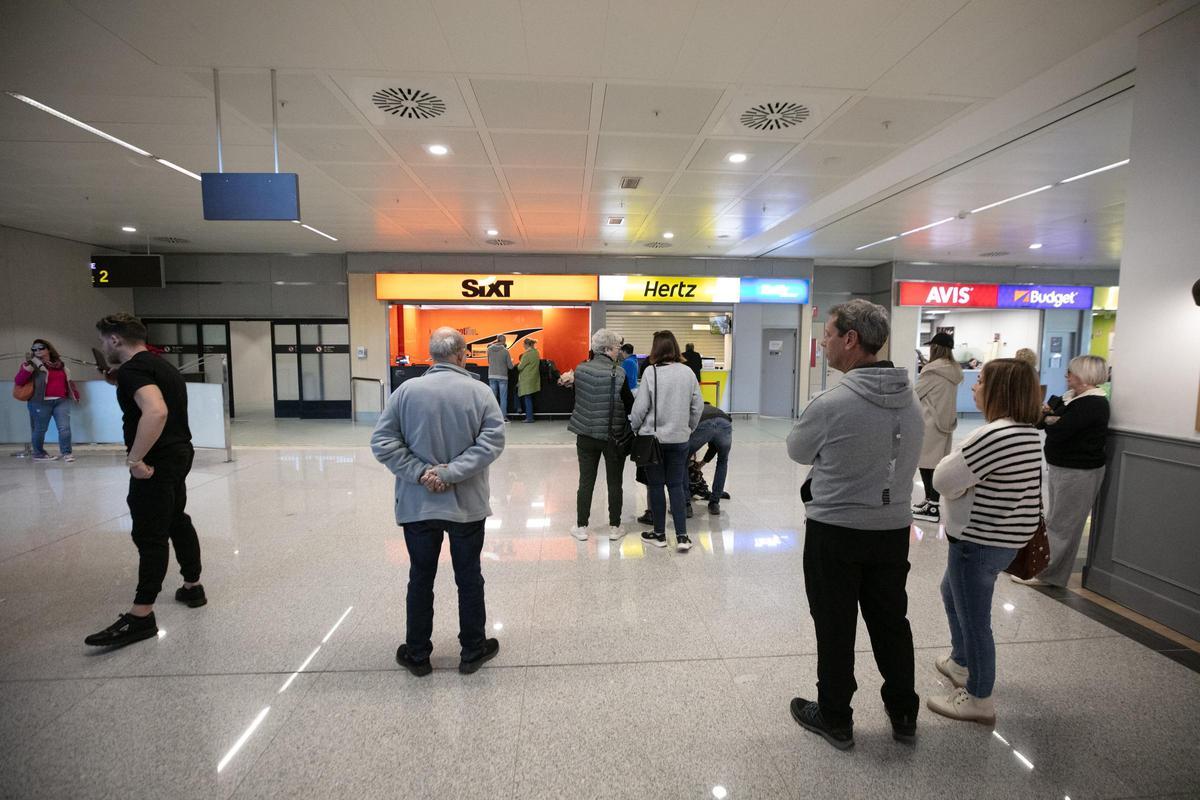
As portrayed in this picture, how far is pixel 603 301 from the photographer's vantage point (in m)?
11.5

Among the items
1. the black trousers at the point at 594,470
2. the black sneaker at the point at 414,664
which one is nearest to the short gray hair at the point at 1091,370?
the black trousers at the point at 594,470

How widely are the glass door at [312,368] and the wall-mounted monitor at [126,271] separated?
2.68 metres

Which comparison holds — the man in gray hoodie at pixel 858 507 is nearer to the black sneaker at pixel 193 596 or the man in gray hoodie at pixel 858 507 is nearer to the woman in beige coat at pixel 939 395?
the woman in beige coat at pixel 939 395

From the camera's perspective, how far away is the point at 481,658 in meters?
2.58

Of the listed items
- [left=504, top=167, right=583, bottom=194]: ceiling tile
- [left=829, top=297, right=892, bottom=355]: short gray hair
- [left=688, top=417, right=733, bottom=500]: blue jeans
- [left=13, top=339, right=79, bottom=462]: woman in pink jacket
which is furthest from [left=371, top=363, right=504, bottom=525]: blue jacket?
[left=13, top=339, right=79, bottom=462]: woman in pink jacket

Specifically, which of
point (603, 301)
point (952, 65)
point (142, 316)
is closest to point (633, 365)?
point (603, 301)

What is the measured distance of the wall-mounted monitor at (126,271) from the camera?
8.89 meters

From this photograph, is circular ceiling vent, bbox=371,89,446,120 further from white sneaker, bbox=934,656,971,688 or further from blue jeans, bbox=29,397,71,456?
blue jeans, bbox=29,397,71,456

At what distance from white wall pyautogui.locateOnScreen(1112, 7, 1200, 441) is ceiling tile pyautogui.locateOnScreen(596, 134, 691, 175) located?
317cm

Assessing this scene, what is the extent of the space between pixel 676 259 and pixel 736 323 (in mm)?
1926

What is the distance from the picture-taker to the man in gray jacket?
2.39 m

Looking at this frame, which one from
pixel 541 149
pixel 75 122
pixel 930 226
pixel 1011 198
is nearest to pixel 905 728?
pixel 541 149

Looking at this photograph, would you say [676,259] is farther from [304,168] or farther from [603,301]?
[304,168]

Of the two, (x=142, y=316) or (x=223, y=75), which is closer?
(x=223, y=75)
